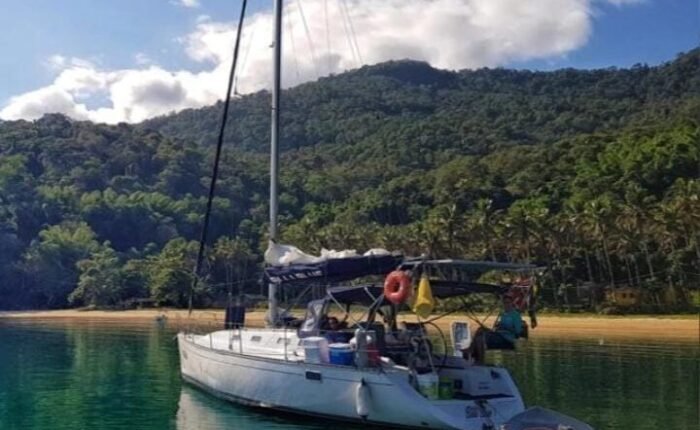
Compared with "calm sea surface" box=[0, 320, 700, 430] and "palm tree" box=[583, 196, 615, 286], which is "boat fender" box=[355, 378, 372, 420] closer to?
"calm sea surface" box=[0, 320, 700, 430]

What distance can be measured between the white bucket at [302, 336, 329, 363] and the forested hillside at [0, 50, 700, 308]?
38.8 m

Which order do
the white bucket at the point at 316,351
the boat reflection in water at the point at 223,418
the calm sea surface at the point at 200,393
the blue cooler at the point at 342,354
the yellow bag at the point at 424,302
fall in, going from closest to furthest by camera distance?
the yellow bag at the point at 424,302 < the blue cooler at the point at 342,354 < the white bucket at the point at 316,351 < the boat reflection in water at the point at 223,418 < the calm sea surface at the point at 200,393

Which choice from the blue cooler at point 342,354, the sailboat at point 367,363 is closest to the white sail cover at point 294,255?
the sailboat at point 367,363

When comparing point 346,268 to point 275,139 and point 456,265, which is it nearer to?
point 456,265

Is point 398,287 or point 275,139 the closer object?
point 398,287

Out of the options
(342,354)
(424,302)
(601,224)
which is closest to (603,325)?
(601,224)

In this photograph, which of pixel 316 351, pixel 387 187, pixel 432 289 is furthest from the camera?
pixel 387 187

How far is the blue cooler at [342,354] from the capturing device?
17125 millimetres

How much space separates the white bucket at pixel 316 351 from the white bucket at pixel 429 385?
2.30 metres

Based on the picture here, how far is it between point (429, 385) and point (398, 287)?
1.94m

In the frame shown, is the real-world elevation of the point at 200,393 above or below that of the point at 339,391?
below

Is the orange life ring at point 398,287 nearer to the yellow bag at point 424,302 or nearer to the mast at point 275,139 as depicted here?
the yellow bag at point 424,302

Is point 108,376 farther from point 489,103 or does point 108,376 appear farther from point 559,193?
point 489,103

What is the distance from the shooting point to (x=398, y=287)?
16.5 m
